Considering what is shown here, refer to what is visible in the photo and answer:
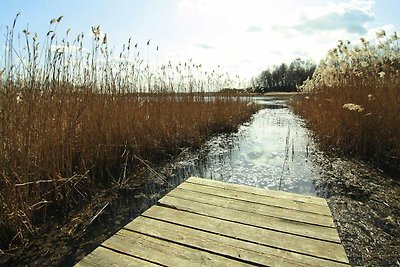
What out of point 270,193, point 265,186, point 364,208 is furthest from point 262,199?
point 364,208

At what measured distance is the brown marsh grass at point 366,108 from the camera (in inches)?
140

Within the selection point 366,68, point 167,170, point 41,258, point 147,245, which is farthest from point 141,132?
point 366,68

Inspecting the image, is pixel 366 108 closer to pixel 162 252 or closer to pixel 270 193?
pixel 270 193

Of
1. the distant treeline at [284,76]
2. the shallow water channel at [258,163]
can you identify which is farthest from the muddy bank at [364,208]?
the distant treeline at [284,76]

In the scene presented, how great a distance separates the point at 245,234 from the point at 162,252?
505 mm

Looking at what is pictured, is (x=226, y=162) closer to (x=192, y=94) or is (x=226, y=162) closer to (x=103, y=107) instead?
(x=103, y=107)

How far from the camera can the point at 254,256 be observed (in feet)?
4.35

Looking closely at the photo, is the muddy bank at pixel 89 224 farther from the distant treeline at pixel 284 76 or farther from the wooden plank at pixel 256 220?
the distant treeline at pixel 284 76

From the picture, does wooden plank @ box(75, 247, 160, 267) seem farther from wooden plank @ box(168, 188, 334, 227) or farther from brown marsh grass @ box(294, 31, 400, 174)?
brown marsh grass @ box(294, 31, 400, 174)

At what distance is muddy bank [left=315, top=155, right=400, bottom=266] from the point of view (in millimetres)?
1771

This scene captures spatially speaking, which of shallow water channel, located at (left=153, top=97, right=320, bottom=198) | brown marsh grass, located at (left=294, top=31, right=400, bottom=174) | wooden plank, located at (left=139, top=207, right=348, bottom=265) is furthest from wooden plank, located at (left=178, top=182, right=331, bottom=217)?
brown marsh grass, located at (left=294, top=31, right=400, bottom=174)

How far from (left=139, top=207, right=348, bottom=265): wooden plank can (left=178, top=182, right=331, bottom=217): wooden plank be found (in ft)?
1.35

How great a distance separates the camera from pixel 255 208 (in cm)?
188

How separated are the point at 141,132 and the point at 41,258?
2250 millimetres
